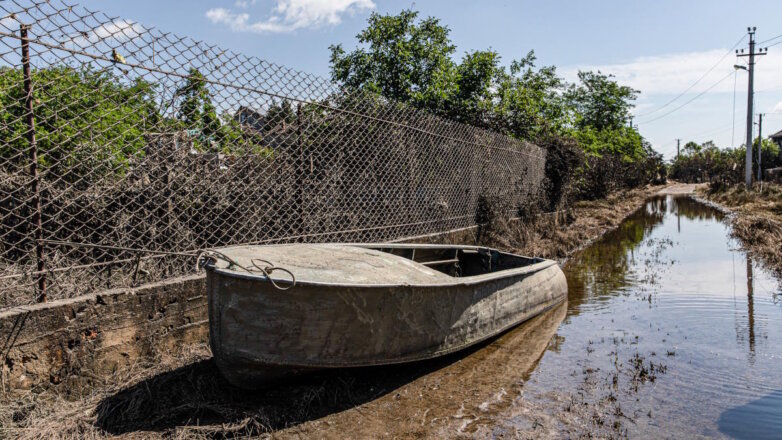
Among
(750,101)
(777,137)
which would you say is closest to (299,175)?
(750,101)

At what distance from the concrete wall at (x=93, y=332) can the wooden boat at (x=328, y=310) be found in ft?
2.46

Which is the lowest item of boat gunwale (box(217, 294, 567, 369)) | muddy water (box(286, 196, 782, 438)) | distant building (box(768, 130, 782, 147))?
muddy water (box(286, 196, 782, 438))

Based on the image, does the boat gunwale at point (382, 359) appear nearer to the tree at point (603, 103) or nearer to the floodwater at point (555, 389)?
the floodwater at point (555, 389)

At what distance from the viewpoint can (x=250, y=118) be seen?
15.7 ft

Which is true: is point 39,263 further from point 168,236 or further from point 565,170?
point 565,170

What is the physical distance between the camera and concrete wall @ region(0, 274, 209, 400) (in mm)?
3094

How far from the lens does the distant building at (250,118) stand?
15.3ft

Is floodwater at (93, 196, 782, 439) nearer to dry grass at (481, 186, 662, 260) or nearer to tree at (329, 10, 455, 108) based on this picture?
dry grass at (481, 186, 662, 260)

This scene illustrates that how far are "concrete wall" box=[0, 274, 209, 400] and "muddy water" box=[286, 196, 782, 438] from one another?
1393 millimetres

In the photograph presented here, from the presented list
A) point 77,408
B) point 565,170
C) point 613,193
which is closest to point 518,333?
point 77,408

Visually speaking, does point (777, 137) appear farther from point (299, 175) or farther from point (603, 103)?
point (299, 175)

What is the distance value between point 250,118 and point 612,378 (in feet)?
13.3

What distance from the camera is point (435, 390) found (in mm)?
4074

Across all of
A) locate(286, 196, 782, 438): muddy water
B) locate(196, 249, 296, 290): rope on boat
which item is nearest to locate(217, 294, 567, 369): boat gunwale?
locate(286, 196, 782, 438): muddy water
